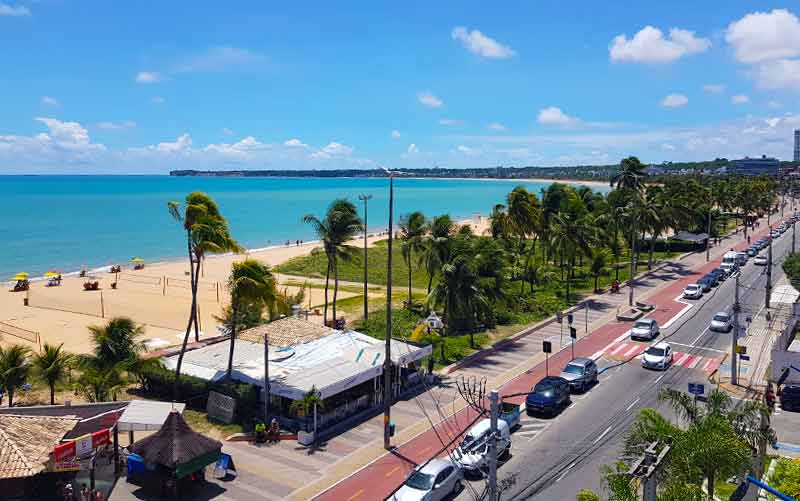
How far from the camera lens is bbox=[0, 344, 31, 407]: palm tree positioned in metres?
24.7

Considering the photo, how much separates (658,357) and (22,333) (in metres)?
41.1

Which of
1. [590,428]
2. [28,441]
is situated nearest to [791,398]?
[590,428]

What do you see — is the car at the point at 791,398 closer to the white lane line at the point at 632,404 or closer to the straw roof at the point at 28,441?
the white lane line at the point at 632,404

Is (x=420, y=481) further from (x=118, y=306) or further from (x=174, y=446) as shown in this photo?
(x=118, y=306)

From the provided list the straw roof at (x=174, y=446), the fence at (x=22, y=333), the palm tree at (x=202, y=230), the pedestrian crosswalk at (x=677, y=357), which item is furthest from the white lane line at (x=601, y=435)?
the fence at (x=22, y=333)

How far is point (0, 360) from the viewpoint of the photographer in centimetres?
2508

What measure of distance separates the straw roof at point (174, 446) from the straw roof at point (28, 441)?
2473mm

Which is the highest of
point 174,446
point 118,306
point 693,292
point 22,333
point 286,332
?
point 286,332

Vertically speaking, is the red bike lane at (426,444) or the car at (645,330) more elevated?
the car at (645,330)

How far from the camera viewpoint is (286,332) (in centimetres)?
3067

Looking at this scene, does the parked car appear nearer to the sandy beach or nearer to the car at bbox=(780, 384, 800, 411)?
the car at bbox=(780, 384, 800, 411)

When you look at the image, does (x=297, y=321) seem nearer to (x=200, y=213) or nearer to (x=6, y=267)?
(x=200, y=213)

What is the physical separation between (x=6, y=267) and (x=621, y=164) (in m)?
78.6

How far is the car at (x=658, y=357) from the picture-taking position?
1257 inches
